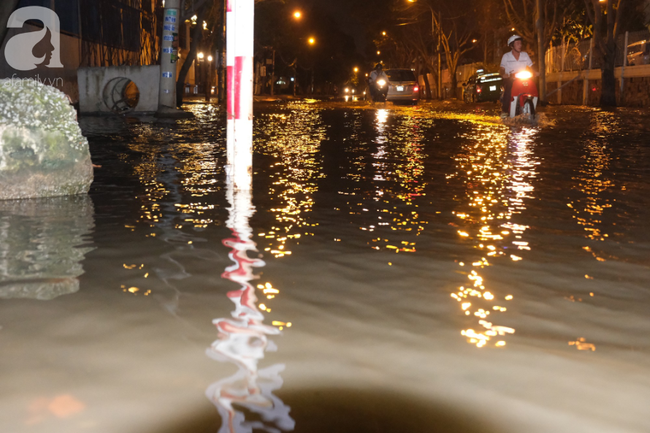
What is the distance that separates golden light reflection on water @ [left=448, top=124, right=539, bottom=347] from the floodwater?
2cm

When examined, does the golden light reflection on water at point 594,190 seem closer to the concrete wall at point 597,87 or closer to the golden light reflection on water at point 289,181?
the golden light reflection on water at point 289,181

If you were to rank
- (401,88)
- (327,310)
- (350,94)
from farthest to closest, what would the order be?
(350,94), (401,88), (327,310)

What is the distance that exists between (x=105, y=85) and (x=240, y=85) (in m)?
14.5

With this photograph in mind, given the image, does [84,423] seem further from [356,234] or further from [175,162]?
[175,162]

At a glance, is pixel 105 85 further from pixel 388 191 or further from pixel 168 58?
pixel 388 191

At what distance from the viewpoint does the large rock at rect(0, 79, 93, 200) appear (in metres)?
5.19

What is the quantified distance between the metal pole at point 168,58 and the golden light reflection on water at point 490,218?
30.5ft

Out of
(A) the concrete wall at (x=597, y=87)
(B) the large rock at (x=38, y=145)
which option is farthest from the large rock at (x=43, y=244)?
(A) the concrete wall at (x=597, y=87)

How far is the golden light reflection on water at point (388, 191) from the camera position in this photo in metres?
4.32

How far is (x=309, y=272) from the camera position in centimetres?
339

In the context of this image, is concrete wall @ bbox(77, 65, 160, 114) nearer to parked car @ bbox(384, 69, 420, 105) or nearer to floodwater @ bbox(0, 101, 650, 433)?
floodwater @ bbox(0, 101, 650, 433)

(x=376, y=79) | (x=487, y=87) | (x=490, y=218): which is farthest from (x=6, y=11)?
(x=487, y=87)

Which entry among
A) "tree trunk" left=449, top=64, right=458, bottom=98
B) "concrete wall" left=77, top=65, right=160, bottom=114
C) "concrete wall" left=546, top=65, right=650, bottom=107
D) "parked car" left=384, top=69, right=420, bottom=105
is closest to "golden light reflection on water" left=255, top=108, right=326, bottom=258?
"concrete wall" left=77, top=65, right=160, bottom=114

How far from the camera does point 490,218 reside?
4844 millimetres
